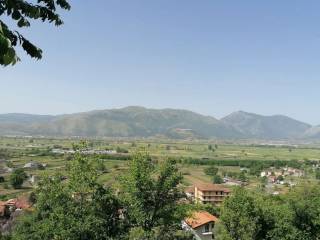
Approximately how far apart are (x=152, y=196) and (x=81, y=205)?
3.43 metres

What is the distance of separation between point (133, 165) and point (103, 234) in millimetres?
3553

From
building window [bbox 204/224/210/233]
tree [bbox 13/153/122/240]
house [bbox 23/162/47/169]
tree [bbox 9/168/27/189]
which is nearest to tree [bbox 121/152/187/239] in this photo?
tree [bbox 13/153/122/240]

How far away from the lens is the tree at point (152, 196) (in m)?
20.7

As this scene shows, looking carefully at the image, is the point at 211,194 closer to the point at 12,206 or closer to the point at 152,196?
the point at 12,206

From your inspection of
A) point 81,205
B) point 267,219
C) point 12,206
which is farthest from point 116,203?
point 12,206

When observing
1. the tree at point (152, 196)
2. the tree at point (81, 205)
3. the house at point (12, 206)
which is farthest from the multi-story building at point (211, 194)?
the tree at point (81, 205)

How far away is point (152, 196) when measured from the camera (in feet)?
68.9

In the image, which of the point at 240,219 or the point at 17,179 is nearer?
the point at 240,219

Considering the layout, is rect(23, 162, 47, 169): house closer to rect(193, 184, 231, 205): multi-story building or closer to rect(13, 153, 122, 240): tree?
rect(193, 184, 231, 205): multi-story building

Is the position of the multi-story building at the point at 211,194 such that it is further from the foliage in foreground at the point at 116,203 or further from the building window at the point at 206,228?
the foliage in foreground at the point at 116,203

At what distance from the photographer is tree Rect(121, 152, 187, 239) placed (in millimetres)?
20656

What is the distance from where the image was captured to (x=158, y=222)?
68.7 ft

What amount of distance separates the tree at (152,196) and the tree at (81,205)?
932 mm

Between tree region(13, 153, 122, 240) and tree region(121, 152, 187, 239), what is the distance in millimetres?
932
